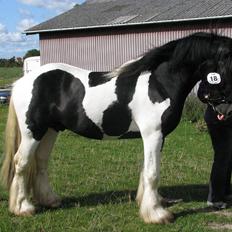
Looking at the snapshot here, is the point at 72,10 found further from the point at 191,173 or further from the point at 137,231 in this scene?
the point at 137,231

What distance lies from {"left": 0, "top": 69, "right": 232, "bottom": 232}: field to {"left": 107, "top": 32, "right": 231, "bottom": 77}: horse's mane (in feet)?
5.35

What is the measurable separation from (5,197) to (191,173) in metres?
2.90

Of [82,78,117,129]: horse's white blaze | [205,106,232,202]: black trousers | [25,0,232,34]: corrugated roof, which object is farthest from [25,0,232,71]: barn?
[82,78,117,129]: horse's white blaze

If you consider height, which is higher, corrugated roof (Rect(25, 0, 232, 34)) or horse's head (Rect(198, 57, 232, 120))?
corrugated roof (Rect(25, 0, 232, 34))

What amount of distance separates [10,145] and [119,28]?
18.9 m

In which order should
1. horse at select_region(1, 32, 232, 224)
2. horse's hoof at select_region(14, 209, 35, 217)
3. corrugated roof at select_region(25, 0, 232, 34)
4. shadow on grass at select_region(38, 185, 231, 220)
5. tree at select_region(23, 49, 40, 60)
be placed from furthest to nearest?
tree at select_region(23, 49, 40, 60)
corrugated roof at select_region(25, 0, 232, 34)
shadow on grass at select_region(38, 185, 231, 220)
horse's hoof at select_region(14, 209, 35, 217)
horse at select_region(1, 32, 232, 224)

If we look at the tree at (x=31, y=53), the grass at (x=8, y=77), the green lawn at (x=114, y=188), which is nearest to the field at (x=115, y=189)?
the green lawn at (x=114, y=188)

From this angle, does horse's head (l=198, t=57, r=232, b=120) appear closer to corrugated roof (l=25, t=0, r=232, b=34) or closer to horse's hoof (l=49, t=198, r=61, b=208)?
horse's hoof (l=49, t=198, r=61, b=208)

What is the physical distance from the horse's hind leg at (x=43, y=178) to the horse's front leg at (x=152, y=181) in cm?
118

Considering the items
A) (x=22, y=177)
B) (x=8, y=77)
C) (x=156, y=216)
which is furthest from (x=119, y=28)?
(x=8, y=77)

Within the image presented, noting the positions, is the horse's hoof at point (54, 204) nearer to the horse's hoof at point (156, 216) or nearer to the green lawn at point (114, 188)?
the green lawn at point (114, 188)

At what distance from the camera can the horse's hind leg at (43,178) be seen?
19.4 feet

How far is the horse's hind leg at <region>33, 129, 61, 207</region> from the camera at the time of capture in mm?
5907

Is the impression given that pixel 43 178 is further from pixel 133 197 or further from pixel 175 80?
pixel 175 80
